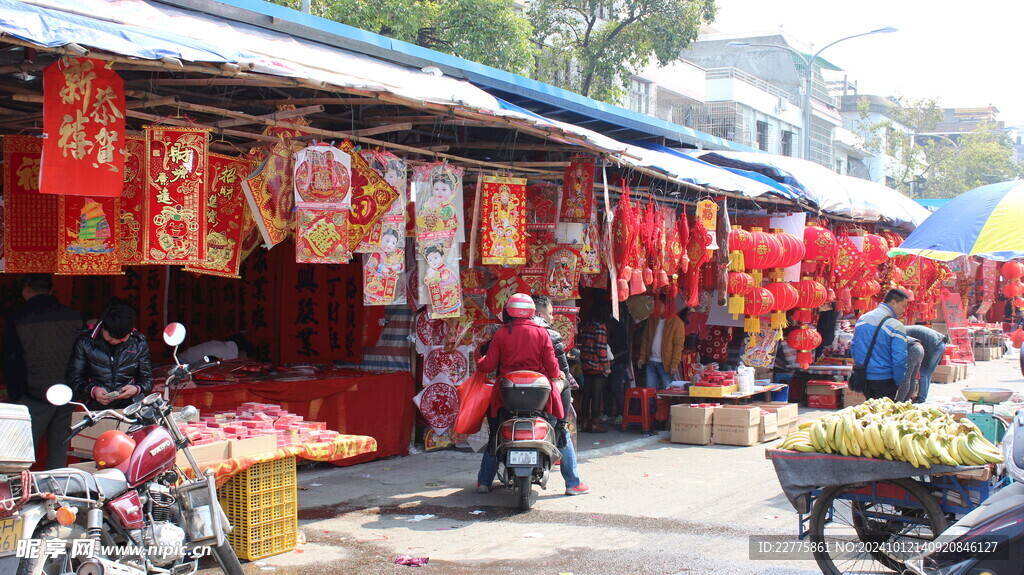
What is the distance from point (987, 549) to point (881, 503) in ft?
3.97

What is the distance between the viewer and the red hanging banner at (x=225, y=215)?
6676 mm

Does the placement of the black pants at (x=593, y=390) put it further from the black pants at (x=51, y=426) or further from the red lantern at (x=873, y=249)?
the black pants at (x=51, y=426)

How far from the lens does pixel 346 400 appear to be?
9695 mm

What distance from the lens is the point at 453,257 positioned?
8703 mm

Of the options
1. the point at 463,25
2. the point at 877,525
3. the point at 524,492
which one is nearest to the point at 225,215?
the point at 524,492

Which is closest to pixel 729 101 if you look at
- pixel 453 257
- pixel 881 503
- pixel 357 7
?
pixel 357 7

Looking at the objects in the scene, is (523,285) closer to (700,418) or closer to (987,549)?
(700,418)

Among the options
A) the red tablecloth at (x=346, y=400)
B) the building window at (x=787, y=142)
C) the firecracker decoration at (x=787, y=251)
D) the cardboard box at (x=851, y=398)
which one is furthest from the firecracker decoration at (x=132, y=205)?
the building window at (x=787, y=142)

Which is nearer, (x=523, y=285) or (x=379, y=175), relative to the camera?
(x=379, y=175)

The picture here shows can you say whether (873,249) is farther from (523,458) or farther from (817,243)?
(523,458)

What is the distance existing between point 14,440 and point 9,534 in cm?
43

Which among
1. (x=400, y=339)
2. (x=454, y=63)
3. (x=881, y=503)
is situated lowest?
(x=881, y=503)

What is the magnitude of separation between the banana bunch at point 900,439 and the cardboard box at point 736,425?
4990 mm

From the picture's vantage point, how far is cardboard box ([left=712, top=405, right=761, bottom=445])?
1118cm
